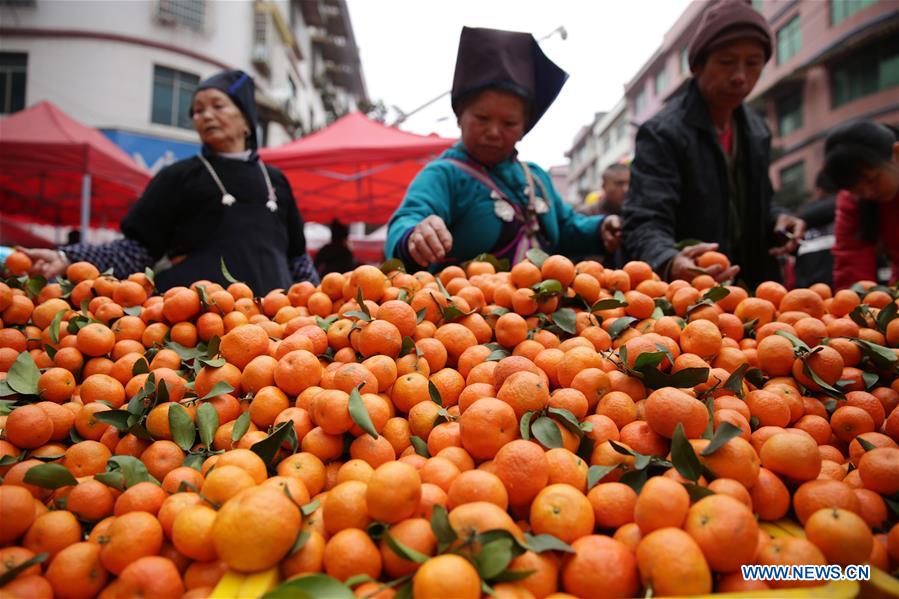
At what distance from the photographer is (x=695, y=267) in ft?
7.02

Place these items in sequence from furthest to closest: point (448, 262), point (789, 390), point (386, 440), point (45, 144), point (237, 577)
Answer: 1. point (45, 144)
2. point (448, 262)
3. point (789, 390)
4. point (386, 440)
5. point (237, 577)

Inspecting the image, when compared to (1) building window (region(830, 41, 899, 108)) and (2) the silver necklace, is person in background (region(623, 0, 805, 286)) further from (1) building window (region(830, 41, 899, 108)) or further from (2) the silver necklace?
(1) building window (region(830, 41, 899, 108))

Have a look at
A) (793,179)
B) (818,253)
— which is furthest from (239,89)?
(793,179)

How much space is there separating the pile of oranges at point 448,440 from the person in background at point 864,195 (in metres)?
1.75

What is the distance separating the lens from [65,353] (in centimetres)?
154

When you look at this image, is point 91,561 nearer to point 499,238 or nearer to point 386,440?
point 386,440

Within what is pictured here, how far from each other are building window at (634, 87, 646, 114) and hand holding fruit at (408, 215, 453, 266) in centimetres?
3298

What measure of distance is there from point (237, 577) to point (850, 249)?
429 cm

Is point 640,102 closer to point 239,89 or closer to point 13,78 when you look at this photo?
point 13,78

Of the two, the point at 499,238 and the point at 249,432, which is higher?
the point at 499,238

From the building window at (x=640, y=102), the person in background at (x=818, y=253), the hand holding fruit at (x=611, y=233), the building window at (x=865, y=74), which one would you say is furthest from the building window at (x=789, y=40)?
the hand holding fruit at (x=611, y=233)

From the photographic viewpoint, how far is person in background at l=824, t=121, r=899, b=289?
9.85 ft

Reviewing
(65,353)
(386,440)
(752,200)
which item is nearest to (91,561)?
(386,440)

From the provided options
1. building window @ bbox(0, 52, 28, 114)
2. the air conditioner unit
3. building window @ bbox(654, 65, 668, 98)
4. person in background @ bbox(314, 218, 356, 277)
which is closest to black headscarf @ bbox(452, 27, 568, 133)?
person in background @ bbox(314, 218, 356, 277)
